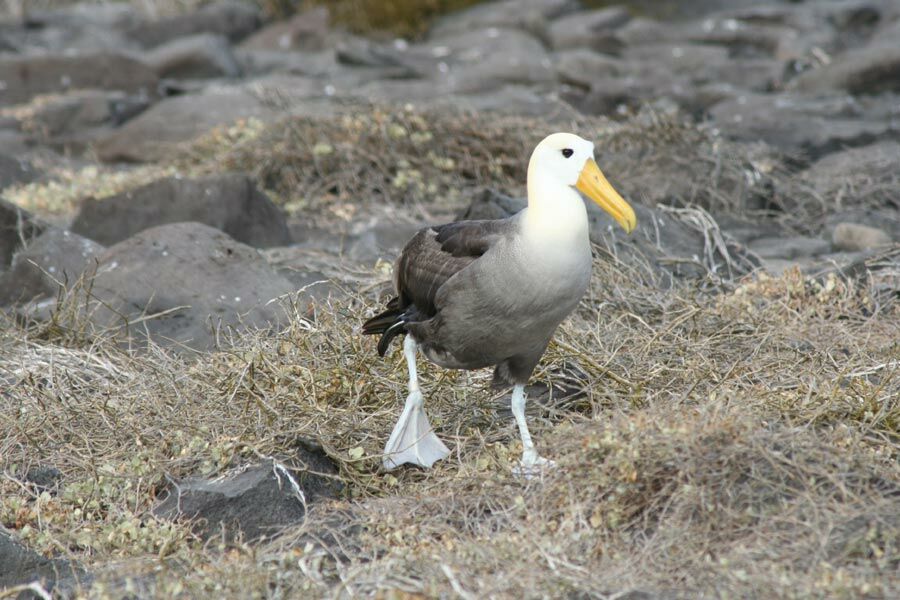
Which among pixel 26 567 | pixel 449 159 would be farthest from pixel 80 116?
pixel 26 567

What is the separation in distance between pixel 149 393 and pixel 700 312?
225 cm

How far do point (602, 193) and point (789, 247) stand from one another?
12.3ft

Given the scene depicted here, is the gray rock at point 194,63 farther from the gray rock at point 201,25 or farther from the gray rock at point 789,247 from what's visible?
the gray rock at point 789,247

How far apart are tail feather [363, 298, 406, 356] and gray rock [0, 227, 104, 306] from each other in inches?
92.0

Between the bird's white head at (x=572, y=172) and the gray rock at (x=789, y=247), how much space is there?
3.37 metres

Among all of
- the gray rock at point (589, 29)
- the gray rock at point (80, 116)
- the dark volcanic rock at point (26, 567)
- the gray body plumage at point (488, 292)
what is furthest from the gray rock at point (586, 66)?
the dark volcanic rock at point (26, 567)

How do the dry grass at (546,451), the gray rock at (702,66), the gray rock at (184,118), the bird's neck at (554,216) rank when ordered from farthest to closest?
the gray rock at (702,66), the gray rock at (184,118), the bird's neck at (554,216), the dry grass at (546,451)

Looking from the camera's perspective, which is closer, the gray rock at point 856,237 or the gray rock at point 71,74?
the gray rock at point 856,237

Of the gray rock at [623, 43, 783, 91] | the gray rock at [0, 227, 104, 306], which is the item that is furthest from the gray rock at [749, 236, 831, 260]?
the gray rock at [623, 43, 783, 91]

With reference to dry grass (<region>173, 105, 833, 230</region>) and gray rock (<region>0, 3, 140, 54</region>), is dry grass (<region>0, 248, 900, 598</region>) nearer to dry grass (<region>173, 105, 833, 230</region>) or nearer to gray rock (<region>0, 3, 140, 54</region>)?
dry grass (<region>173, 105, 833, 230</region>)

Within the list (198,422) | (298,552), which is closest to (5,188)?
(198,422)

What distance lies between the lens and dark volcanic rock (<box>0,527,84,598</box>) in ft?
12.2

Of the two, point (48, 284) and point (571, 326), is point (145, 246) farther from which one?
point (571, 326)

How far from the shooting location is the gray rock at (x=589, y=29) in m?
16.2
